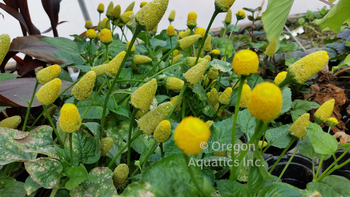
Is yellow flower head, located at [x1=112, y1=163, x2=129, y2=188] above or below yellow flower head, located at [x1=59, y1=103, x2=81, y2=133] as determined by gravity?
below

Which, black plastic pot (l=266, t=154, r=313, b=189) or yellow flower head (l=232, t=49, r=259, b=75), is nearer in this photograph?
yellow flower head (l=232, t=49, r=259, b=75)

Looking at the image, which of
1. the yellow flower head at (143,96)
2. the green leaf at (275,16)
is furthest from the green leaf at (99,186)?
the green leaf at (275,16)

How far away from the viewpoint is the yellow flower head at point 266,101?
20 centimetres

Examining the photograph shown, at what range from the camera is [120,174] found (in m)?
0.38

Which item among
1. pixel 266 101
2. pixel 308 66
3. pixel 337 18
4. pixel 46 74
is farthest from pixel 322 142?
pixel 46 74

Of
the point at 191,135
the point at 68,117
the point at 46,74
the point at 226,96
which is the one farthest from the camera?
the point at 226,96

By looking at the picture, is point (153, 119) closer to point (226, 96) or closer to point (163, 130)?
point (163, 130)

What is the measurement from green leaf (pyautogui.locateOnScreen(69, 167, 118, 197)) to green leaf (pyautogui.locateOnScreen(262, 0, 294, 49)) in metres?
0.44

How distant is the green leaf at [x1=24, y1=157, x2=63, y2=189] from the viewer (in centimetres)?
34

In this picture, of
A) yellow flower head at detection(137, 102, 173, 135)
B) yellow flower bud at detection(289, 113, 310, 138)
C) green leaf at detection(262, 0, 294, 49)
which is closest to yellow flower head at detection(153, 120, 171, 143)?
yellow flower head at detection(137, 102, 173, 135)

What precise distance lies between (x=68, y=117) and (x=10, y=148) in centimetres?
18

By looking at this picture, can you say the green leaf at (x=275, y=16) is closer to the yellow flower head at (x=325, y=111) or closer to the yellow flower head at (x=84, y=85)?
the yellow flower head at (x=325, y=111)

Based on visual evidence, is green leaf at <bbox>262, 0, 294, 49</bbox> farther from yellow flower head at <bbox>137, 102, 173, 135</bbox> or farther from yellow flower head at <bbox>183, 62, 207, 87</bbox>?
yellow flower head at <bbox>137, 102, 173, 135</bbox>

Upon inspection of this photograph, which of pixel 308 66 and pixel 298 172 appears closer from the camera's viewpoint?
pixel 308 66
